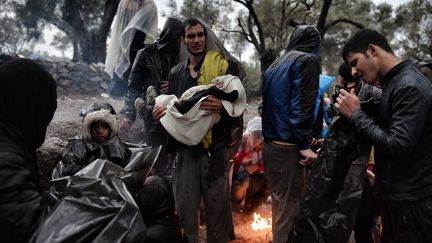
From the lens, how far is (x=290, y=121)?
312 cm

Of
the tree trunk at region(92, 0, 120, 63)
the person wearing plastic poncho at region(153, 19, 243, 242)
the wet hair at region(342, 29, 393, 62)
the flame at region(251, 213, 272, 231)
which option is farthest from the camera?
the tree trunk at region(92, 0, 120, 63)

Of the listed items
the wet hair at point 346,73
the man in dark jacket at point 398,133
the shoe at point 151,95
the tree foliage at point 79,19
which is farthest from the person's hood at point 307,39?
the tree foliage at point 79,19

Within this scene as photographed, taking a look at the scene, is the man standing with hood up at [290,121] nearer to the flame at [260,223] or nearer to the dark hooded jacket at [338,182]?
the dark hooded jacket at [338,182]

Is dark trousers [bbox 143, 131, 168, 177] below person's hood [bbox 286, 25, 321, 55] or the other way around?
below

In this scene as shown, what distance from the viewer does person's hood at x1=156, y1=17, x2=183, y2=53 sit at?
403 cm

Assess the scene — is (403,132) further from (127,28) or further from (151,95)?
(127,28)

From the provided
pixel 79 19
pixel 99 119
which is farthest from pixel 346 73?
pixel 79 19

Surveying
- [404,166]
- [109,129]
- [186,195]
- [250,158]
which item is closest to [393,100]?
[404,166]

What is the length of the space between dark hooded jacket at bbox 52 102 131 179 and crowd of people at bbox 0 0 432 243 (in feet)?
0.03

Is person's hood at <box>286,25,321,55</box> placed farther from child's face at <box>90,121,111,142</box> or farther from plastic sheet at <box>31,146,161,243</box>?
plastic sheet at <box>31,146,161,243</box>

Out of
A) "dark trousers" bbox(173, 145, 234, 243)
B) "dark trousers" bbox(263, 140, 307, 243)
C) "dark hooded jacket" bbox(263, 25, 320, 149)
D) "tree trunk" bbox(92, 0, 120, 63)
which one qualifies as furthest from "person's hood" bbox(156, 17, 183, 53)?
"tree trunk" bbox(92, 0, 120, 63)

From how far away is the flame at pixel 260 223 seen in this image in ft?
14.1

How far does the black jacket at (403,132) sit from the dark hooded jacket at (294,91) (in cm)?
89

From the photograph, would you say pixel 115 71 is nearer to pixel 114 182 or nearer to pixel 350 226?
pixel 114 182
